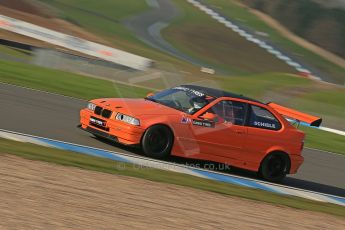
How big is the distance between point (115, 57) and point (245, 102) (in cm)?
1921

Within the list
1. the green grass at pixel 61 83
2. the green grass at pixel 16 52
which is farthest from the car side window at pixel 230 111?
the green grass at pixel 16 52

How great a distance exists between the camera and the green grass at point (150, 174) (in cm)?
886

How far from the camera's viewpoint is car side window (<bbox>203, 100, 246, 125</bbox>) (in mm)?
10836

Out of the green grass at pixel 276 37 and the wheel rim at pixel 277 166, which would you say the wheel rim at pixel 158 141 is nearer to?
the wheel rim at pixel 277 166

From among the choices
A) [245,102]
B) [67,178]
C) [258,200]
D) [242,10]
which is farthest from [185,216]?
[242,10]

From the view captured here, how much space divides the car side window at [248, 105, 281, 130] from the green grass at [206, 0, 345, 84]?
38.6 meters

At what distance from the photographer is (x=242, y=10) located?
64.9m

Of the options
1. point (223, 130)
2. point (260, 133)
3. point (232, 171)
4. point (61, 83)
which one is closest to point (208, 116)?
point (223, 130)

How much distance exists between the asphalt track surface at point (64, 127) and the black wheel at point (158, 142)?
56cm

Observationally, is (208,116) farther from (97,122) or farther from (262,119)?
(97,122)

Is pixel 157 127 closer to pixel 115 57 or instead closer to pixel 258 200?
pixel 258 200

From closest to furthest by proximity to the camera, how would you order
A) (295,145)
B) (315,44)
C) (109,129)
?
1. (109,129)
2. (295,145)
3. (315,44)

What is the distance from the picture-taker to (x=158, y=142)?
10266 millimetres

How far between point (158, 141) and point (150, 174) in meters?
1.20
